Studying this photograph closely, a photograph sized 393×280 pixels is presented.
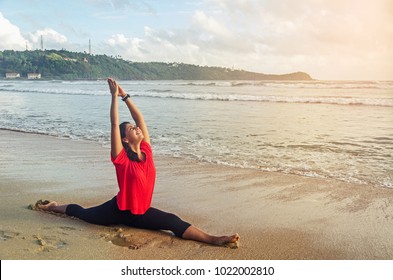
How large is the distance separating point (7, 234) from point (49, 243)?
0.37 meters

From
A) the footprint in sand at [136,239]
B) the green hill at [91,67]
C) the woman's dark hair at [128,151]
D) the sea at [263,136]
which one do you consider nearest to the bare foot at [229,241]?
the footprint in sand at [136,239]

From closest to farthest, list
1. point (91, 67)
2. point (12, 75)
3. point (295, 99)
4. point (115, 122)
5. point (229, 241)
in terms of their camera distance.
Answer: point (229, 241) < point (115, 122) < point (91, 67) < point (295, 99) < point (12, 75)

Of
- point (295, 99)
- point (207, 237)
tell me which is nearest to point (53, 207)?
point (207, 237)

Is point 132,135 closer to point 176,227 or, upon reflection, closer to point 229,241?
point 176,227

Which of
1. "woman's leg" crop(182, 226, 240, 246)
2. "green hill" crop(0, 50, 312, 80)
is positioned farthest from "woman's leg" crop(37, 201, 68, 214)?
"green hill" crop(0, 50, 312, 80)

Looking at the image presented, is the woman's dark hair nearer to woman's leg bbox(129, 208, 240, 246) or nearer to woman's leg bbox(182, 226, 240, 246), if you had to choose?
woman's leg bbox(129, 208, 240, 246)

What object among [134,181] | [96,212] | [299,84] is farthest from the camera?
[299,84]

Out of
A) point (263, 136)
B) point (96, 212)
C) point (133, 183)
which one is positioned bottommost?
point (96, 212)

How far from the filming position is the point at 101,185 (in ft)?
15.1

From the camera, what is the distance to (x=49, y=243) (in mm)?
3006

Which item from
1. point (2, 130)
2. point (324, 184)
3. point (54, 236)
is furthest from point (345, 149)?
point (2, 130)

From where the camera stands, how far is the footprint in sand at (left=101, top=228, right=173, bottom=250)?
304cm

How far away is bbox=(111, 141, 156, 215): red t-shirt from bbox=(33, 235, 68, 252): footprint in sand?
48 cm
